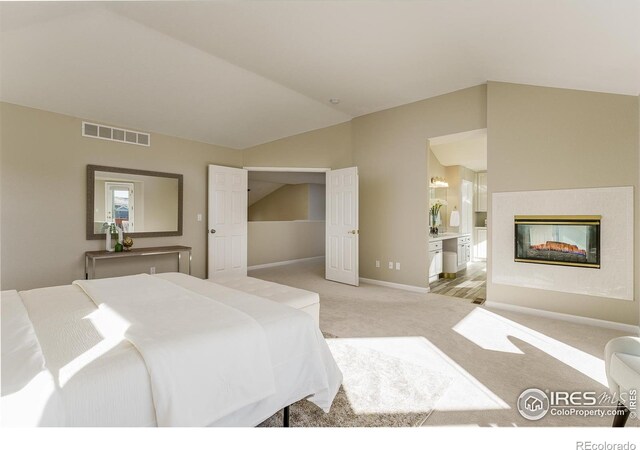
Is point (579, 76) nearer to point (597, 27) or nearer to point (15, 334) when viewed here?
point (597, 27)

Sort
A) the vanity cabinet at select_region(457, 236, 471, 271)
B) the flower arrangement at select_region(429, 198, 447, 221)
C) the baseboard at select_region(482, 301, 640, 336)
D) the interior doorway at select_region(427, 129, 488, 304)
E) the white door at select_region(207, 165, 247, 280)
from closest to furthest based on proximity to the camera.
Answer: the baseboard at select_region(482, 301, 640, 336) < the interior doorway at select_region(427, 129, 488, 304) < the white door at select_region(207, 165, 247, 280) < the vanity cabinet at select_region(457, 236, 471, 271) < the flower arrangement at select_region(429, 198, 447, 221)

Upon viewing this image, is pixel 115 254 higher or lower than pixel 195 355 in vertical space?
higher

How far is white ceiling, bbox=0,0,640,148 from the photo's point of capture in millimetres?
2500

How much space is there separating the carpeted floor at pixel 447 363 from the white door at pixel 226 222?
98.4 inches

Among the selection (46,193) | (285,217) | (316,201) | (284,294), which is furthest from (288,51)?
(285,217)

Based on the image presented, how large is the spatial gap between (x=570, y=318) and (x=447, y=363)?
6.72 feet

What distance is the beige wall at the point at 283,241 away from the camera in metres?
7.11

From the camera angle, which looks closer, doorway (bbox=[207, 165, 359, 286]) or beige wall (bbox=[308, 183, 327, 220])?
doorway (bbox=[207, 165, 359, 286])

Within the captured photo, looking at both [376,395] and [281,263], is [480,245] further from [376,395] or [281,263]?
[376,395]

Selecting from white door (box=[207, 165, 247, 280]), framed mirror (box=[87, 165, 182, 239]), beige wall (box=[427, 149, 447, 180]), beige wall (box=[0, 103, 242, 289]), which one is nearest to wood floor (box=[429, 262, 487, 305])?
beige wall (box=[427, 149, 447, 180])

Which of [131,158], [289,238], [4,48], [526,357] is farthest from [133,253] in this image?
[526,357]

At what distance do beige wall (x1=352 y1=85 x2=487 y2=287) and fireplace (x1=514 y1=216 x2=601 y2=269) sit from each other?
4.20 feet

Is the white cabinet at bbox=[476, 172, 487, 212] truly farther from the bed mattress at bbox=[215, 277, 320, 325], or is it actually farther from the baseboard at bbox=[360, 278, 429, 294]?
the bed mattress at bbox=[215, 277, 320, 325]

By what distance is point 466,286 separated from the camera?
5.12 meters
